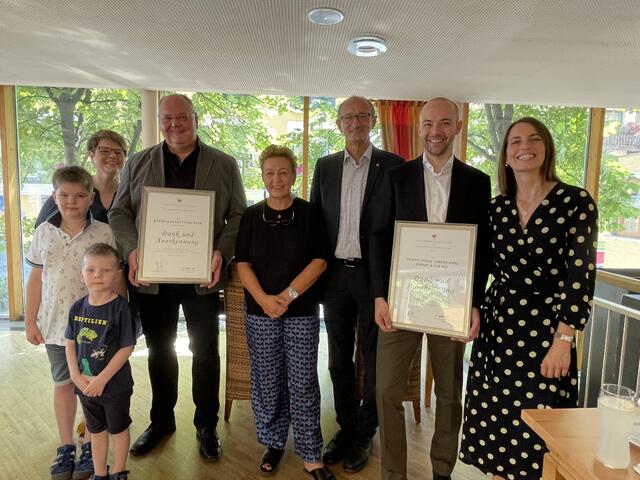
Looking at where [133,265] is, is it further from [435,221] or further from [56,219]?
[435,221]

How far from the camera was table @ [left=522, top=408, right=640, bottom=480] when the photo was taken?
0.96 metres

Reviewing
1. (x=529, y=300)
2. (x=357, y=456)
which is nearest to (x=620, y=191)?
(x=529, y=300)

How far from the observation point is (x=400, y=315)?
1889mm

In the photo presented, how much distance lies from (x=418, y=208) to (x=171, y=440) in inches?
74.4

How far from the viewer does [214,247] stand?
227 cm

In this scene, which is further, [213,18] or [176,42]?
[176,42]

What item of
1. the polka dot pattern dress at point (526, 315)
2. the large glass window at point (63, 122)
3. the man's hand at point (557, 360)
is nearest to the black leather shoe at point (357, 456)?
the polka dot pattern dress at point (526, 315)

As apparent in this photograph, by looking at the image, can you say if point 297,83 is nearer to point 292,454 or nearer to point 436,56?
point 436,56

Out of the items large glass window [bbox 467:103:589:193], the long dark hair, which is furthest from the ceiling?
the long dark hair

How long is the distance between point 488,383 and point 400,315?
1.43ft

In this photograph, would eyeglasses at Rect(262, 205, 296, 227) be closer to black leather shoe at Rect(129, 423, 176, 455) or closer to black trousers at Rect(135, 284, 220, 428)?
black trousers at Rect(135, 284, 220, 428)

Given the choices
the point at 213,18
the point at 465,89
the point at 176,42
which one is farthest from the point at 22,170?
the point at 465,89

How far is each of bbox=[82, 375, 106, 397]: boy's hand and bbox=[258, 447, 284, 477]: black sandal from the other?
88cm

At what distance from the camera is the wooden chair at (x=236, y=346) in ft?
8.20
